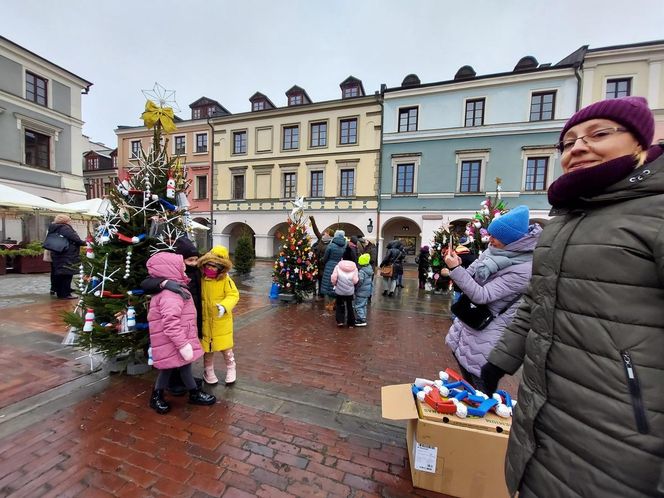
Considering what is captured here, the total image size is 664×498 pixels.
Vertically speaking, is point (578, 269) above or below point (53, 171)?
below

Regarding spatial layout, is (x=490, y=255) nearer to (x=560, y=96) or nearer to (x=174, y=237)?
(x=174, y=237)

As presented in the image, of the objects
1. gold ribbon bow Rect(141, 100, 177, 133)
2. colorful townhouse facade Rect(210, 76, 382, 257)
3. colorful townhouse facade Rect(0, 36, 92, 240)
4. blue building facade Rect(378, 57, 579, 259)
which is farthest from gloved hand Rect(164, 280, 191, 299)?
colorful townhouse facade Rect(0, 36, 92, 240)

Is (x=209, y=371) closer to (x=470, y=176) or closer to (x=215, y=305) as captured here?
(x=215, y=305)

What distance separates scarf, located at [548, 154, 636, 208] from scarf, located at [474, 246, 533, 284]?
1.18 metres

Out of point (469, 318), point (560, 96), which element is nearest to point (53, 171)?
point (469, 318)

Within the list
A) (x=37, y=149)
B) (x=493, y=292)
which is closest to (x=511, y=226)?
(x=493, y=292)

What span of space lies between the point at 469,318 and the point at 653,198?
5.29 ft

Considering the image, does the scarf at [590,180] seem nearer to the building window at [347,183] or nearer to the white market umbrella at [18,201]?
the white market umbrella at [18,201]

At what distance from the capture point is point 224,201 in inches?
888

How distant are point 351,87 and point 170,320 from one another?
22.3m

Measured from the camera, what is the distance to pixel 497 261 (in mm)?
2287

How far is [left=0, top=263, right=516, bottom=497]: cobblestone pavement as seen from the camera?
6.53 feet

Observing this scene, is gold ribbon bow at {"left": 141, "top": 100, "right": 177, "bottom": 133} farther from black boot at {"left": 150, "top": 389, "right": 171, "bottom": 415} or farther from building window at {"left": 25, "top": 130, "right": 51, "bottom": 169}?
building window at {"left": 25, "top": 130, "right": 51, "bottom": 169}

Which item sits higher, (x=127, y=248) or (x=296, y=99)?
(x=296, y=99)
